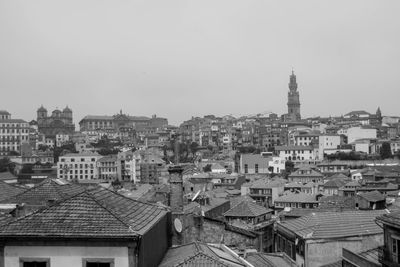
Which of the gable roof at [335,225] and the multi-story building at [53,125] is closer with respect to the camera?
the gable roof at [335,225]

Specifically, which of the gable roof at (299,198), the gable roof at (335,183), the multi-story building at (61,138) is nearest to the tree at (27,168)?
the multi-story building at (61,138)

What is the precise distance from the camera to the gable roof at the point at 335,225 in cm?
2259

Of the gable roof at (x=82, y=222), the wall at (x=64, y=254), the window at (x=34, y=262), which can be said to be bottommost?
the window at (x=34, y=262)

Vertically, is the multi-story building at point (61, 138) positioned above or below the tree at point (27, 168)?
above

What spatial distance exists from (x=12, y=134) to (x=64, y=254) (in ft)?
536

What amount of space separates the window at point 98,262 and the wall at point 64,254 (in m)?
0.09

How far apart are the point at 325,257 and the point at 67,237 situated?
13129 mm

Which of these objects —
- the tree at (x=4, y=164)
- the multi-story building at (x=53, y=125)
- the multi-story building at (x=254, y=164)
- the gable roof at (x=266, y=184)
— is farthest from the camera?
the multi-story building at (x=53, y=125)

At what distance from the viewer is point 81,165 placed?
128250 millimetres

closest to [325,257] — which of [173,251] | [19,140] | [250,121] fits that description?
[173,251]

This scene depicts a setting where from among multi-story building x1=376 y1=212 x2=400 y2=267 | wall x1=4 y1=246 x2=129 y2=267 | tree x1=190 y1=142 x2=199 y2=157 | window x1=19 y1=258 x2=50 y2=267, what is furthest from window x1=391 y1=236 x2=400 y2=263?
tree x1=190 y1=142 x2=199 y2=157

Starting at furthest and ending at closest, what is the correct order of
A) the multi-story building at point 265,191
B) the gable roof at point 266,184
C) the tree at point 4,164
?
the tree at point 4,164, the gable roof at point 266,184, the multi-story building at point 265,191

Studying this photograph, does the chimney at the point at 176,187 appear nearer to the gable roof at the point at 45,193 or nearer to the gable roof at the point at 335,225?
the gable roof at the point at 45,193

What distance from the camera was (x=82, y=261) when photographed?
12.3 m
